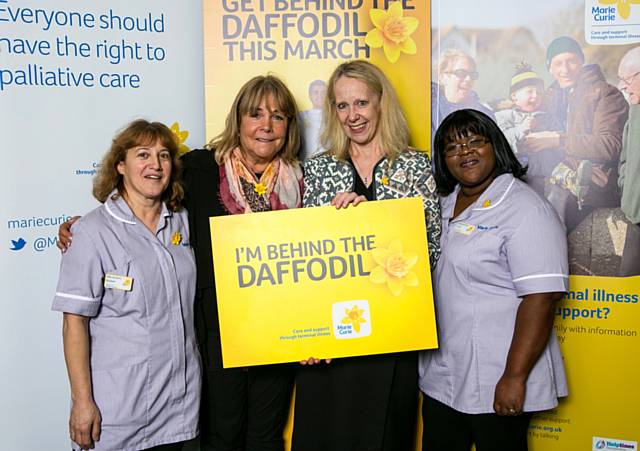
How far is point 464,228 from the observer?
6.93 feet

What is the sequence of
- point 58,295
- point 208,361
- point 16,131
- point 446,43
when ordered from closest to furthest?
point 58,295 < point 208,361 < point 16,131 < point 446,43

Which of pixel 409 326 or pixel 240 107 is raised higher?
pixel 240 107

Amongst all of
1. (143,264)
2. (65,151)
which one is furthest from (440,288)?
(65,151)

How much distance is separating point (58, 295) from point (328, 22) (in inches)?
69.5

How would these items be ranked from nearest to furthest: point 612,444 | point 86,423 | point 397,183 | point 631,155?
1. point 86,423
2. point 397,183
3. point 631,155
4. point 612,444

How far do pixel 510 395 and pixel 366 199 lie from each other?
2.88 feet

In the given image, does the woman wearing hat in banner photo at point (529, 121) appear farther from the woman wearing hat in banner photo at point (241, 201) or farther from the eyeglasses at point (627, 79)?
the woman wearing hat in banner photo at point (241, 201)

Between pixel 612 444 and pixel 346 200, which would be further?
pixel 612 444

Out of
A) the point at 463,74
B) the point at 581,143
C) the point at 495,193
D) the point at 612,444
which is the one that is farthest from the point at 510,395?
the point at 463,74

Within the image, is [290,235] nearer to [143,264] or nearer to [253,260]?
[253,260]

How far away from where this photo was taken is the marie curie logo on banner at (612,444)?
2.73 metres

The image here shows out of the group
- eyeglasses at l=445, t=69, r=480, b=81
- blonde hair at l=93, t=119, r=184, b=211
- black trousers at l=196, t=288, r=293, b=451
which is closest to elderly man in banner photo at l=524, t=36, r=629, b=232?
eyeglasses at l=445, t=69, r=480, b=81

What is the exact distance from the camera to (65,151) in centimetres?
275

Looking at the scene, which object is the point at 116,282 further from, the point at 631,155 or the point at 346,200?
the point at 631,155
